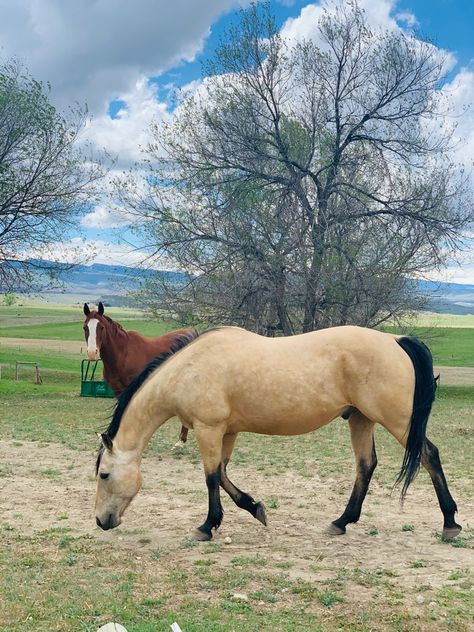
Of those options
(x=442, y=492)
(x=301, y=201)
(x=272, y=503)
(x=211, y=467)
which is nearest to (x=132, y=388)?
(x=211, y=467)

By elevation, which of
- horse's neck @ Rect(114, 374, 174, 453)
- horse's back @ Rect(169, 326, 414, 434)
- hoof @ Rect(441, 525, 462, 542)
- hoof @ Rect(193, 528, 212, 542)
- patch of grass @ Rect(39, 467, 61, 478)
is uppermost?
horse's back @ Rect(169, 326, 414, 434)

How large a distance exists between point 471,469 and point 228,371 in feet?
17.1

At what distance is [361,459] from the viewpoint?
6.07m

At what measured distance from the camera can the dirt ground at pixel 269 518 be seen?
16.8 feet

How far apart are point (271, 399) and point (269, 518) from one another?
1.52m

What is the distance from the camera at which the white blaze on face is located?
32.7 ft

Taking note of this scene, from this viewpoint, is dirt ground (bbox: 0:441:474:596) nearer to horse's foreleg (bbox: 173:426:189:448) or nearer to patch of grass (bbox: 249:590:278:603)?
patch of grass (bbox: 249:590:278:603)

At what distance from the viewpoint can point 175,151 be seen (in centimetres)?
2100

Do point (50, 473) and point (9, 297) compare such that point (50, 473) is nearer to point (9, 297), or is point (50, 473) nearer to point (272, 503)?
point (272, 503)

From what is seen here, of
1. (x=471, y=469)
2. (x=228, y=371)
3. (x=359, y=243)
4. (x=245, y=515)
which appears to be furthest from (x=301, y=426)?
(x=359, y=243)

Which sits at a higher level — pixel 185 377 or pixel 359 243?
pixel 359 243

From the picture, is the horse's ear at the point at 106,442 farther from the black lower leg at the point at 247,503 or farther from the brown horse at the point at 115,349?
the brown horse at the point at 115,349

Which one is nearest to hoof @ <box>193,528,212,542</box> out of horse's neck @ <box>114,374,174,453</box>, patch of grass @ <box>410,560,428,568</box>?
horse's neck @ <box>114,374,174,453</box>

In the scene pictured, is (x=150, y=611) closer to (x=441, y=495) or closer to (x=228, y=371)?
(x=228, y=371)
